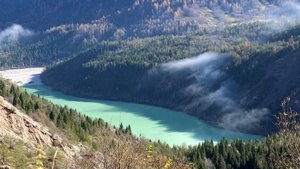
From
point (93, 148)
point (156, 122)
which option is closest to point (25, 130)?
point (93, 148)

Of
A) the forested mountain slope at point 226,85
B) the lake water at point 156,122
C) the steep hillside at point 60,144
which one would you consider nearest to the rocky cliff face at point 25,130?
the steep hillside at point 60,144

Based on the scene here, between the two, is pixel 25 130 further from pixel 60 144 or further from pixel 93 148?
pixel 93 148

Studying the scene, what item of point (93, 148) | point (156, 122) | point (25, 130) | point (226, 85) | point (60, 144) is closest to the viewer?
point (25, 130)

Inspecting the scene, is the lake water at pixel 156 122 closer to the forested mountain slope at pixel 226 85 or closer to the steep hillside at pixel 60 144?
the forested mountain slope at pixel 226 85

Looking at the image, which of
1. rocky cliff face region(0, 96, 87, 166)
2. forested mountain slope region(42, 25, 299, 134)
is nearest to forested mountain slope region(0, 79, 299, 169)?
rocky cliff face region(0, 96, 87, 166)

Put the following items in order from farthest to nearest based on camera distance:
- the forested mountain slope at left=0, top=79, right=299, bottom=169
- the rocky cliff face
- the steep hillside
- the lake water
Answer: the lake water
the rocky cliff face
the steep hillside
the forested mountain slope at left=0, top=79, right=299, bottom=169

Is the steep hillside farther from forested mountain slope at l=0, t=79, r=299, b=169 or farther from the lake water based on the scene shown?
the lake water

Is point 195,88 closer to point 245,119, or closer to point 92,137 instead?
point 245,119

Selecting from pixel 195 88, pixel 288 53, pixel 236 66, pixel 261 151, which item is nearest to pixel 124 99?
pixel 195 88
